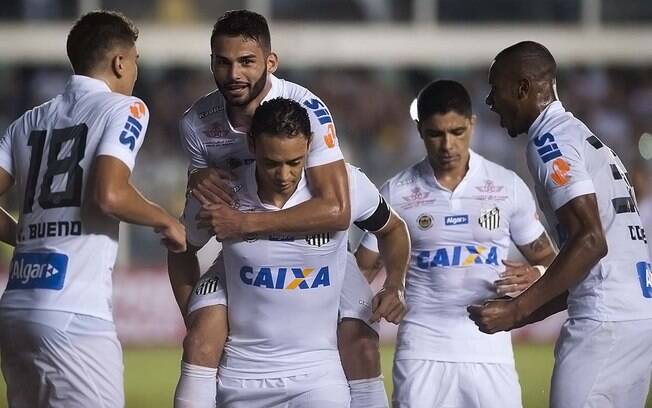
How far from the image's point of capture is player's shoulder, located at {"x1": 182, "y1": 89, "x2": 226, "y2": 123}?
6355mm

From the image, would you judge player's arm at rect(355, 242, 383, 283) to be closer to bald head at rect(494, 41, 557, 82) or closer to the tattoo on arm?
the tattoo on arm

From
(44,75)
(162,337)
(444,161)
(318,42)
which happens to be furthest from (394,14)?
(444,161)

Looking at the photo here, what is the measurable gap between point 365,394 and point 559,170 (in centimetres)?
149

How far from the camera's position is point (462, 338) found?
7121 mm

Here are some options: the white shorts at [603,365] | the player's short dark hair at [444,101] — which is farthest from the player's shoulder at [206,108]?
the white shorts at [603,365]

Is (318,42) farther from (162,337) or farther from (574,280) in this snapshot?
(574,280)

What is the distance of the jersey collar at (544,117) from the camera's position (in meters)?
5.89

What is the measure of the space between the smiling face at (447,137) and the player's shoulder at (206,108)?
4.77 ft

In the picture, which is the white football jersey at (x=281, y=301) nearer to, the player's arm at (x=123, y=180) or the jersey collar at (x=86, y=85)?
the player's arm at (x=123, y=180)

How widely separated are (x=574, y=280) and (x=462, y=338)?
63.6 inches

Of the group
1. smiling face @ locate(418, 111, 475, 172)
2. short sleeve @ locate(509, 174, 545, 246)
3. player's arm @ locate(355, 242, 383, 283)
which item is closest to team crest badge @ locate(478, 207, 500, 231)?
short sleeve @ locate(509, 174, 545, 246)

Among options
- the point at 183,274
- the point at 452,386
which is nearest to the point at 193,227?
the point at 183,274

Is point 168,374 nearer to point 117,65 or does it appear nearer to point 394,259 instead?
point 394,259

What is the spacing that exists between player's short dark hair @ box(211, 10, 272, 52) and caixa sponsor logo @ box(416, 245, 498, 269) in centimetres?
173
